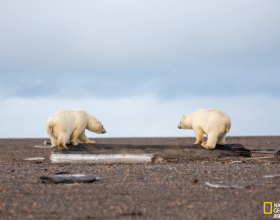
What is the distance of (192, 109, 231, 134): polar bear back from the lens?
13.2 meters

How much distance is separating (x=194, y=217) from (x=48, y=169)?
260 inches

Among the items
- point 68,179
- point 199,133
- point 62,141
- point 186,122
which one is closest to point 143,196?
point 68,179

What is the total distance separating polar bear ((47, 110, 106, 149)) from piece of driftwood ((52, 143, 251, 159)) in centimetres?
37

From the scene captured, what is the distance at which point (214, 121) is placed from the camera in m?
13.2

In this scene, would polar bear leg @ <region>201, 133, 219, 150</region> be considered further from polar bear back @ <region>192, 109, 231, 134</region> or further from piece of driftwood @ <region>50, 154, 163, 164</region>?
piece of driftwood @ <region>50, 154, 163, 164</region>

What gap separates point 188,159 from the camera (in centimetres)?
1331

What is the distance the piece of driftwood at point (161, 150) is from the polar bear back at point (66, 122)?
0.68 metres

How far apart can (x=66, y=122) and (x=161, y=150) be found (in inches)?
143

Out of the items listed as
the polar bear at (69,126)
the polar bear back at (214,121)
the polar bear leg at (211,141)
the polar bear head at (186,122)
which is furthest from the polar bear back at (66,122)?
the polar bear leg at (211,141)

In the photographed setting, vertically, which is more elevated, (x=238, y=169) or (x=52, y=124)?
(x=52, y=124)

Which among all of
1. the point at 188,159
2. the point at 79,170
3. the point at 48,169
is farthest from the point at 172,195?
the point at 188,159

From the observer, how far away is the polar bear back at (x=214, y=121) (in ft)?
43.3

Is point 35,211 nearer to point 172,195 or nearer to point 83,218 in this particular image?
point 83,218

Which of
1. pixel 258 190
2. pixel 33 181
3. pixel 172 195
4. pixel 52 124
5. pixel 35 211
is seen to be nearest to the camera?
pixel 35 211
